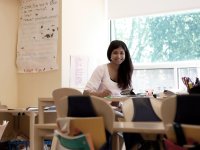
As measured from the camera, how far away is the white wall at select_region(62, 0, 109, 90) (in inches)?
135

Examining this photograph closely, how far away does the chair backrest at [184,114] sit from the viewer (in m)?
0.91

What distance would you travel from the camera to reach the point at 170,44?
364 cm

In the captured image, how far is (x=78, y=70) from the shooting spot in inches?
141

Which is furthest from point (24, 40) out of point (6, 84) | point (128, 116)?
point (128, 116)

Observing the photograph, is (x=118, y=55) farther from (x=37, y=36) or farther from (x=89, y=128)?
(x=89, y=128)

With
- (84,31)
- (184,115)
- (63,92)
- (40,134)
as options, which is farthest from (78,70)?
(184,115)

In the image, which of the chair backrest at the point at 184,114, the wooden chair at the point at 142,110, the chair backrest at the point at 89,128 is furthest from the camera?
the wooden chair at the point at 142,110

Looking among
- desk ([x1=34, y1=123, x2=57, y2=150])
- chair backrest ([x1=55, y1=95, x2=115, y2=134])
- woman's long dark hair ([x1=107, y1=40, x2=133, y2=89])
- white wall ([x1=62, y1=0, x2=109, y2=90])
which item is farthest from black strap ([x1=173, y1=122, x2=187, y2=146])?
white wall ([x1=62, y1=0, x2=109, y2=90])

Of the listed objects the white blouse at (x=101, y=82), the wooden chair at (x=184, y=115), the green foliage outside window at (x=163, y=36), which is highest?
the green foliage outside window at (x=163, y=36)

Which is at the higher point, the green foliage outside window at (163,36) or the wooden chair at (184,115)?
the green foliage outside window at (163,36)

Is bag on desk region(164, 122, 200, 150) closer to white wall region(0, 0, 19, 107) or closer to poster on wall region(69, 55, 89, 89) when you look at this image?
poster on wall region(69, 55, 89, 89)

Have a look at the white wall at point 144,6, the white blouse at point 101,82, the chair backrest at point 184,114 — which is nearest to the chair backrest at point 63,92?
the white blouse at point 101,82

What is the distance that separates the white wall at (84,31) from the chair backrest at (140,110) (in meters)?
2.02

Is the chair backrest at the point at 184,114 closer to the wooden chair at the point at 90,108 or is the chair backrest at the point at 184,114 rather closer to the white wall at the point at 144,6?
the wooden chair at the point at 90,108
